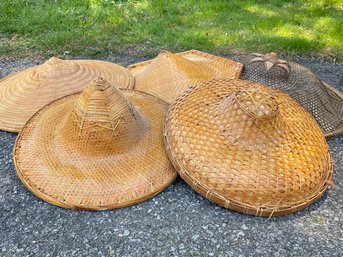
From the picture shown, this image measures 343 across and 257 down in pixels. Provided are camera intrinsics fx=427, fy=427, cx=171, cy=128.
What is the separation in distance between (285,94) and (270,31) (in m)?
2.10

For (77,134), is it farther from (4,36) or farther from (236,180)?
(4,36)

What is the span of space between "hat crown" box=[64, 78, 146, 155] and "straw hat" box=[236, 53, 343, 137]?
3.61 ft

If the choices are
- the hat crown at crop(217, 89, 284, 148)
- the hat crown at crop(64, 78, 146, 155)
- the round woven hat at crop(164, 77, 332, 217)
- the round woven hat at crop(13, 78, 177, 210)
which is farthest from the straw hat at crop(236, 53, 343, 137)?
the hat crown at crop(64, 78, 146, 155)

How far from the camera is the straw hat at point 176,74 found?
307 cm

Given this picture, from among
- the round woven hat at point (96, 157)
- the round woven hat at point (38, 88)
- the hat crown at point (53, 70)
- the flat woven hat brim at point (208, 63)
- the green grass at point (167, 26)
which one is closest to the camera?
the round woven hat at point (96, 157)

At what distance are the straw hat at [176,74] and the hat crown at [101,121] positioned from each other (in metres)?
0.61

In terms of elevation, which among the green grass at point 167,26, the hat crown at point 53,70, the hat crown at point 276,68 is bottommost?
the green grass at point 167,26

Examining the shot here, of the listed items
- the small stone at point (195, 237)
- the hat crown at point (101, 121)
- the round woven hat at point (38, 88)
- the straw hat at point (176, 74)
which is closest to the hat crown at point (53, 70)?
the round woven hat at point (38, 88)

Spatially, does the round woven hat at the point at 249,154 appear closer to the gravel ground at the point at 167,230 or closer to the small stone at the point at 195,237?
the gravel ground at the point at 167,230

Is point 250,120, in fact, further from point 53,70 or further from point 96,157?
point 53,70

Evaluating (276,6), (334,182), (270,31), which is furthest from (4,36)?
(334,182)

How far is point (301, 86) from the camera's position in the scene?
3.07 meters

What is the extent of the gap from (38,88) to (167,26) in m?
2.23

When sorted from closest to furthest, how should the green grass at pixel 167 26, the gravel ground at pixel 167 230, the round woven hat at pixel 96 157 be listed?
the gravel ground at pixel 167 230 < the round woven hat at pixel 96 157 < the green grass at pixel 167 26
